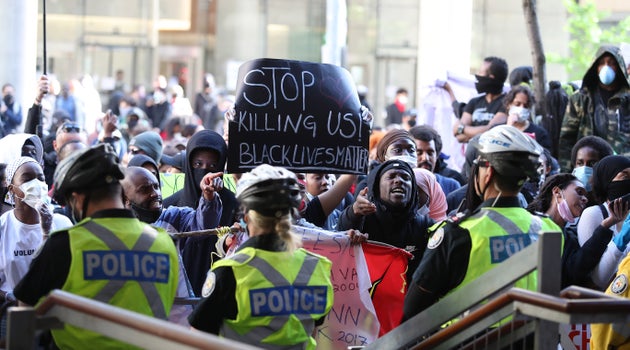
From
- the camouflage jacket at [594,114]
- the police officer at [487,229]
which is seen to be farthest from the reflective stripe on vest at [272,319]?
the camouflage jacket at [594,114]

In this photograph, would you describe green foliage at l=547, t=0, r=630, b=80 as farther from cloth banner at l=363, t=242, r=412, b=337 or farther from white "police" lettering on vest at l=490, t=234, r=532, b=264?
white "police" lettering on vest at l=490, t=234, r=532, b=264

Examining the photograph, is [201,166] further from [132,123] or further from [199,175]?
[132,123]

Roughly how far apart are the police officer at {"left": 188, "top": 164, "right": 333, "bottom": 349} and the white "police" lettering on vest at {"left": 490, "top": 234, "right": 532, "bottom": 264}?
33.6 inches

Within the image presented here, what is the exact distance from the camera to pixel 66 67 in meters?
37.2

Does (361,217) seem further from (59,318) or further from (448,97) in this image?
(448,97)

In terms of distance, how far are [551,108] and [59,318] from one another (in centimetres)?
921

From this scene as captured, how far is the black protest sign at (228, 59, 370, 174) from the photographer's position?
8031 millimetres

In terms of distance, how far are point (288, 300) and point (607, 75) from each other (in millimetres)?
6959

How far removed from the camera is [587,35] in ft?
98.9

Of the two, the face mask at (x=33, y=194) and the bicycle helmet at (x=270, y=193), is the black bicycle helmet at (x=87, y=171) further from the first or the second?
the face mask at (x=33, y=194)

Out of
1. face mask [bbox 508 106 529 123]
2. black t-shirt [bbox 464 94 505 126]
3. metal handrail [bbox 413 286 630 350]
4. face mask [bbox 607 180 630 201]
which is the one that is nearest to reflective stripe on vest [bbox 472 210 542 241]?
metal handrail [bbox 413 286 630 350]

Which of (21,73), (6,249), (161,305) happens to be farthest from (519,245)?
(21,73)

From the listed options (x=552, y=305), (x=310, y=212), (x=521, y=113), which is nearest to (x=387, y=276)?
(x=310, y=212)

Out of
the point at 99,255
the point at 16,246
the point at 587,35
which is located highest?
Result: the point at 587,35
